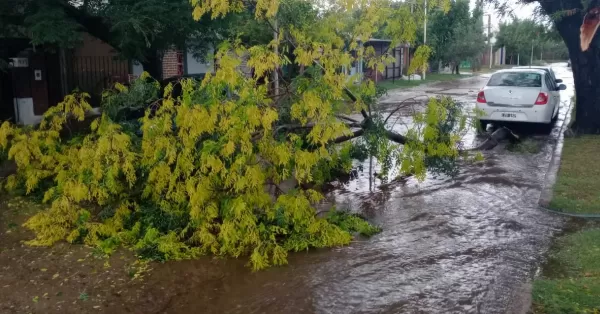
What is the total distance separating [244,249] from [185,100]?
6.11 ft

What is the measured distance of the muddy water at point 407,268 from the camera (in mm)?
5211

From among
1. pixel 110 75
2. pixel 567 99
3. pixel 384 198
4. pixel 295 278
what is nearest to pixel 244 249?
pixel 295 278

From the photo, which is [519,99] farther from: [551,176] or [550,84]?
[551,176]

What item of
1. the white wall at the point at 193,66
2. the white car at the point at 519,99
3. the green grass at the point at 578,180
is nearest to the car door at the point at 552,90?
the white car at the point at 519,99

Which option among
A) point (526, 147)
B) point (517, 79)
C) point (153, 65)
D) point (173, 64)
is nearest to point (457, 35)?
point (173, 64)

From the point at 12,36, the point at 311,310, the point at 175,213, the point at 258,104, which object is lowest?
the point at 311,310

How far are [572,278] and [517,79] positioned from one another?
902cm

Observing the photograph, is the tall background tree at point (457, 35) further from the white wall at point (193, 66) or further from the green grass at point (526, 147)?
the green grass at point (526, 147)

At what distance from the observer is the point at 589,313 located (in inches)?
183

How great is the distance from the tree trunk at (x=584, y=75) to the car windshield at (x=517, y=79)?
895 millimetres

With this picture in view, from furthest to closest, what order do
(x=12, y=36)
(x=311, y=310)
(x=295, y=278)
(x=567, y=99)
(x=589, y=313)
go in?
(x=567, y=99), (x=12, y=36), (x=295, y=278), (x=311, y=310), (x=589, y=313)

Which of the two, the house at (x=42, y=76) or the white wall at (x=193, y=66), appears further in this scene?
the white wall at (x=193, y=66)

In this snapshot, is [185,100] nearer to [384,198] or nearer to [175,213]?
[175,213]

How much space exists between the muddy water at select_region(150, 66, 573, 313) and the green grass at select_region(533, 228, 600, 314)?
20cm
